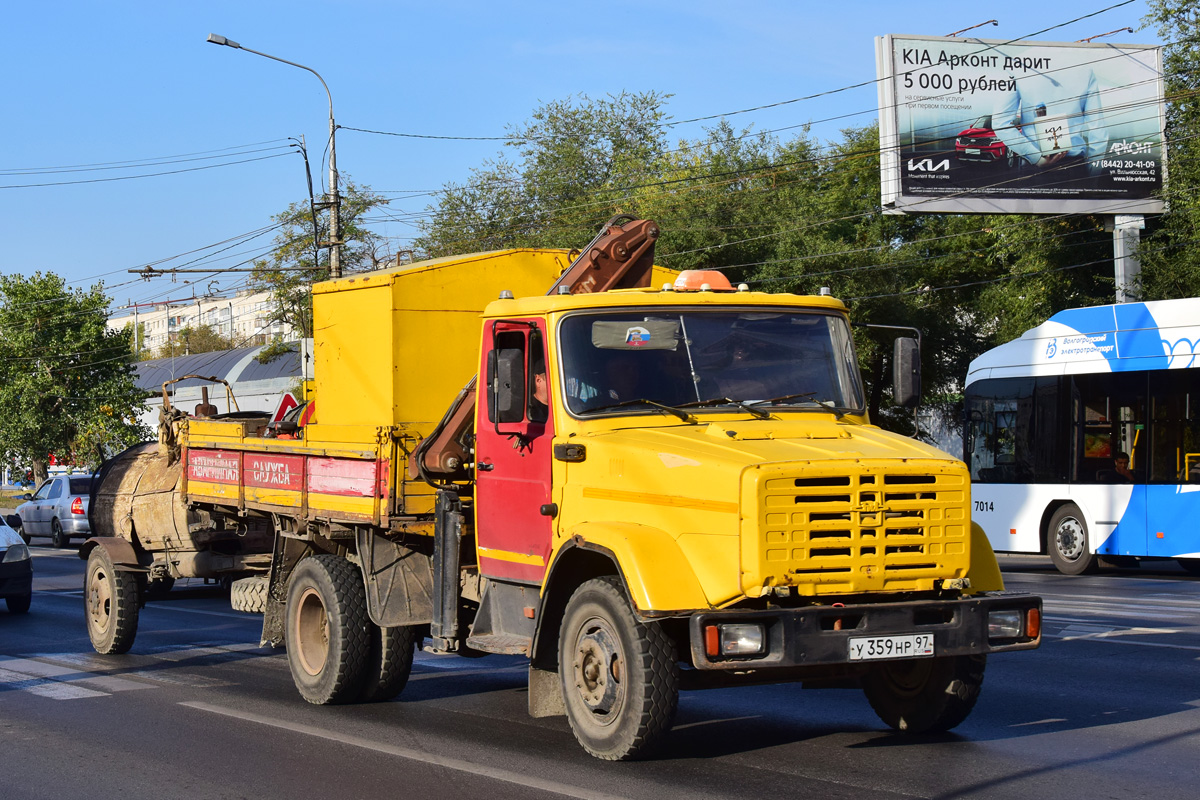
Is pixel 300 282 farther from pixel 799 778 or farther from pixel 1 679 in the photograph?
pixel 799 778

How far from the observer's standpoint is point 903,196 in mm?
30625

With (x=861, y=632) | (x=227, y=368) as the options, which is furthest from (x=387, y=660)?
(x=227, y=368)

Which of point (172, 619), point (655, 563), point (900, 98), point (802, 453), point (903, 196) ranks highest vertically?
point (900, 98)

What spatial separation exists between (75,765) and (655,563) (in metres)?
3.53

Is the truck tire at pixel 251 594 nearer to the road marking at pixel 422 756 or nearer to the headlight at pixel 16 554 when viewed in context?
the road marking at pixel 422 756

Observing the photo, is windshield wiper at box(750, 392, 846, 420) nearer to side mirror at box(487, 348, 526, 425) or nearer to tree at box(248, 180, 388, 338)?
side mirror at box(487, 348, 526, 425)

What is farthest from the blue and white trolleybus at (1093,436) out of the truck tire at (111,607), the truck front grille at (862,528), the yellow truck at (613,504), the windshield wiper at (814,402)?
the truck tire at (111,607)

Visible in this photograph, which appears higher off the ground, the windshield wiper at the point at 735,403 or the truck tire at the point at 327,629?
the windshield wiper at the point at 735,403

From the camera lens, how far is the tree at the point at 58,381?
5062cm

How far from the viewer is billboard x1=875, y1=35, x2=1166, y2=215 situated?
3077cm

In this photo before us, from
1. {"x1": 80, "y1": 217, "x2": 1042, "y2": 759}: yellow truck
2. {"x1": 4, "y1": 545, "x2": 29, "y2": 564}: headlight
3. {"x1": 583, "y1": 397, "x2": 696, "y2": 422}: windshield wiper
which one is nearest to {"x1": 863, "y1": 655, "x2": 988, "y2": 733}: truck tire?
{"x1": 80, "y1": 217, "x2": 1042, "y2": 759}: yellow truck

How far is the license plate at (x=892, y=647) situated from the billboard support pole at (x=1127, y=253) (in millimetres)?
24306

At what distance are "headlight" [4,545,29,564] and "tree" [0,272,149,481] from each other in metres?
34.8

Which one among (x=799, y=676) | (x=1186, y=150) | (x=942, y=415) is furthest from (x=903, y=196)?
(x=799, y=676)
